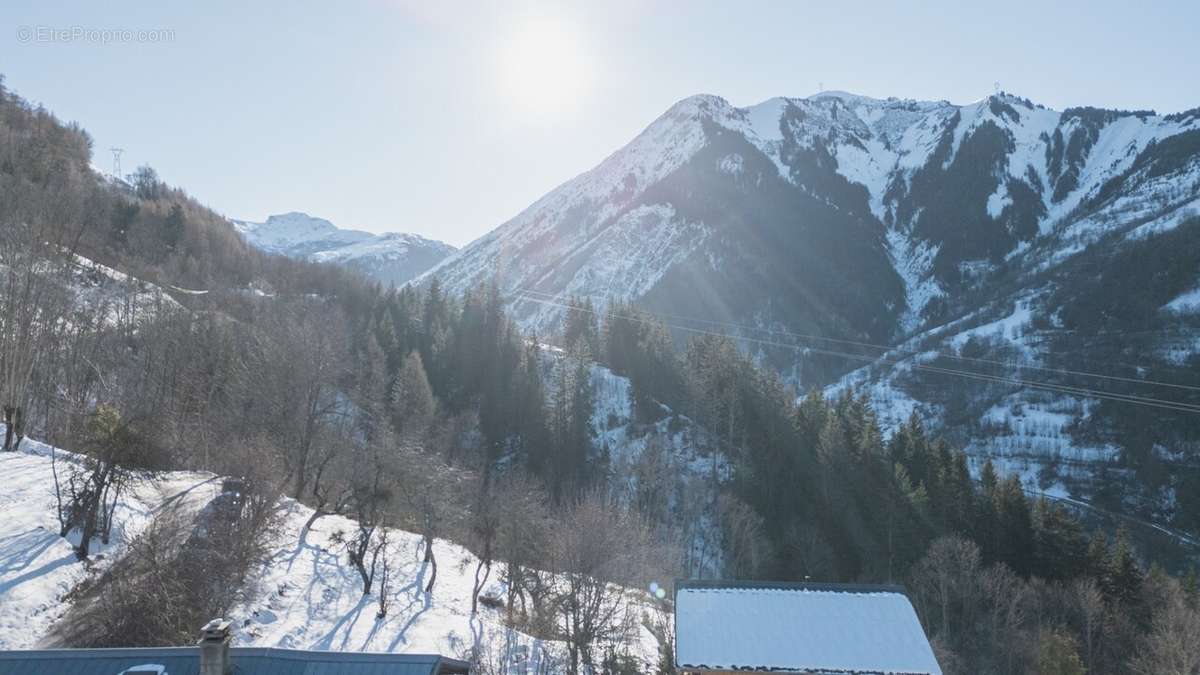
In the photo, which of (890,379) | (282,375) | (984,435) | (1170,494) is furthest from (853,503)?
(890,379)

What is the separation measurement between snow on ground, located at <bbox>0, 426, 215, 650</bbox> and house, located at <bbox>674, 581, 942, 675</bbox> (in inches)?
736

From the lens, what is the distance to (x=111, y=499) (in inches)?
1073

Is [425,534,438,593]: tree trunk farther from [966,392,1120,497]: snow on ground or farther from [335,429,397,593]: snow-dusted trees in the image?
[966,392,1120,497]: snow on ground

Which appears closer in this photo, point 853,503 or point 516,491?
point 516,491

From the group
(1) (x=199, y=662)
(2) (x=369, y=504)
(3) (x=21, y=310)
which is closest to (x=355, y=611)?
(2) (x=369, y=504)

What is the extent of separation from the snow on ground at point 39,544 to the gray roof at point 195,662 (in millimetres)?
5498

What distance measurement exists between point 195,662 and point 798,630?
55.3ft

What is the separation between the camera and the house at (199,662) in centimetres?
1452

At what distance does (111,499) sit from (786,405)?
56.3 metres

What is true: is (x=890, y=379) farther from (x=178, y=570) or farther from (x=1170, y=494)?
(x=178, y=570)

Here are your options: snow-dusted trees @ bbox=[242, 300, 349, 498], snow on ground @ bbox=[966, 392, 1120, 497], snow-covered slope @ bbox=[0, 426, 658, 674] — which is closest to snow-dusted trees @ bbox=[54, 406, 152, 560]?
snow-covered slope @ bbox=[0, 426, 658, 674]

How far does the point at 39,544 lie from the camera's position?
22875 millimetres

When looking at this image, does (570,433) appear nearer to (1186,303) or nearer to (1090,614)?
(1090,614)

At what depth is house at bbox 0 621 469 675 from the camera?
47.6 feet
